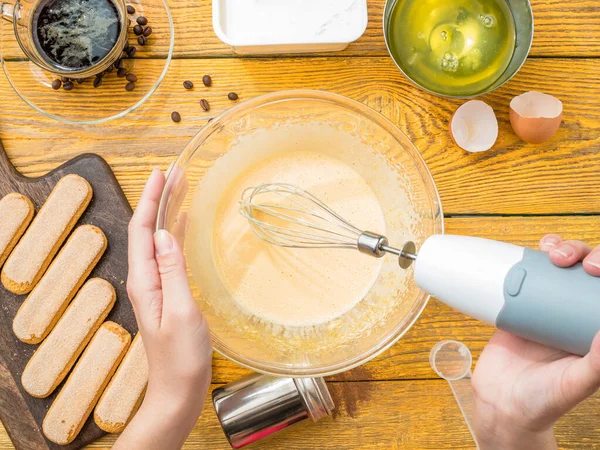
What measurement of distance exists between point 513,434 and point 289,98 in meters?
0.61

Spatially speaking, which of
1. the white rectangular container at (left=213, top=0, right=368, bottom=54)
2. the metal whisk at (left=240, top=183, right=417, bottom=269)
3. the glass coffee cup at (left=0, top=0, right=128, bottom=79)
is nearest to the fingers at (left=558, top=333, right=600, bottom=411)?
the metal whisk at (left=240, top=183, right=417, bottom=269)

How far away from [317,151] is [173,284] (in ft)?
1.14

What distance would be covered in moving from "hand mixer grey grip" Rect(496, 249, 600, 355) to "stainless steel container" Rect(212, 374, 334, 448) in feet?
1.32

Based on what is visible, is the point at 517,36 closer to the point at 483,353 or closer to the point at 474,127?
the point at 474,127

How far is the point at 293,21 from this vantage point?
0.93 meters

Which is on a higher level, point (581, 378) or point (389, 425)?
point (581, 378)

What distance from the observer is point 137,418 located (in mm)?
858

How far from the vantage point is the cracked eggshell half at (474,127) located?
38.1 inches

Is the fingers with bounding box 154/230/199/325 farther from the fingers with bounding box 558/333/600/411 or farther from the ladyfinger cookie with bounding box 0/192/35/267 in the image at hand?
the fingers with bounding box 558/333/600/411

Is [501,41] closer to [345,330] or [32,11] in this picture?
[345,330]

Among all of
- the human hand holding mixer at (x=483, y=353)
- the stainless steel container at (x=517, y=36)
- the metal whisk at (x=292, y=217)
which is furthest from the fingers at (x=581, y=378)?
the stainless steel container at (x=517, y=36)

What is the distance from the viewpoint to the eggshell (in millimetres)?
938

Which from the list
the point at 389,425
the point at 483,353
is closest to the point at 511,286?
the point at 483,353

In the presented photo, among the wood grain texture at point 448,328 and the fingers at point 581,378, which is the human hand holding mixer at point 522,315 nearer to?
the fingers at point 581,378
